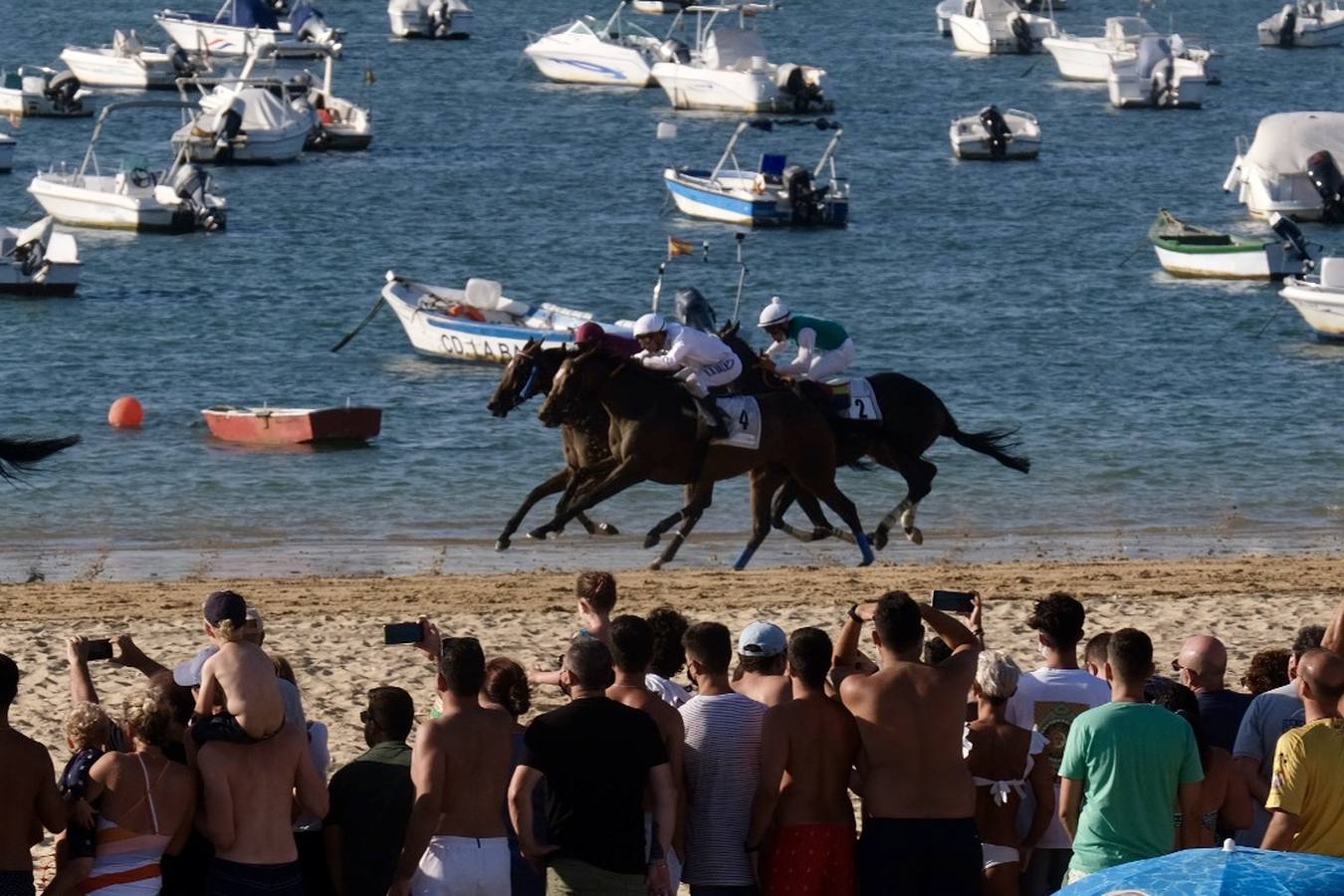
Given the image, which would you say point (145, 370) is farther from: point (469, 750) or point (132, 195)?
point (469, 750)

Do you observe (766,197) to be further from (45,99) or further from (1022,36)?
(1022,36)

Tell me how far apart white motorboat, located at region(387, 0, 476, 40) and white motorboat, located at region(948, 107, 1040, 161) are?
30088 millimetres

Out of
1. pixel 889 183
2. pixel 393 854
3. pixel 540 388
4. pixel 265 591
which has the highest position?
pixel 393 854

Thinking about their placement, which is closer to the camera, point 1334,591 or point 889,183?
point 1334,591

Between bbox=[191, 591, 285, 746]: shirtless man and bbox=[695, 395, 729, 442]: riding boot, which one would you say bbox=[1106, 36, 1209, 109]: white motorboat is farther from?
bbox=[191, 591, 285, 746]: shirtless man

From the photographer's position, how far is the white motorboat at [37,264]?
41531 millimetres

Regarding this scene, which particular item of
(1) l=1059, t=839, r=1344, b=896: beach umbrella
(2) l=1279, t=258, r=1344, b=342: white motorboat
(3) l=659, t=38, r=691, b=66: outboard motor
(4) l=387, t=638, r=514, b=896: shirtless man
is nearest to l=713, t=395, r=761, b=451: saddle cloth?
(4) l=387, t=638, r=514, b=896: shirtless man

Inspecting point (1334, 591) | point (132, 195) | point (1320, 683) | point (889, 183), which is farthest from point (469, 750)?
point (889, 183)

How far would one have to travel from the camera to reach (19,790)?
26.0 feet

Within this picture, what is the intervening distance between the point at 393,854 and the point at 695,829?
3.45 ft

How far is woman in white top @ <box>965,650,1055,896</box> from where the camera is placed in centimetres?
878

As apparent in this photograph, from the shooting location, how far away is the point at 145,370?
3681 cm

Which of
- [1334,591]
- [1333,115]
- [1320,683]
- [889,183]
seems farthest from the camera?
[889,183]

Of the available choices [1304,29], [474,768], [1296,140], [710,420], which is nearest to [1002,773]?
[474,768]
